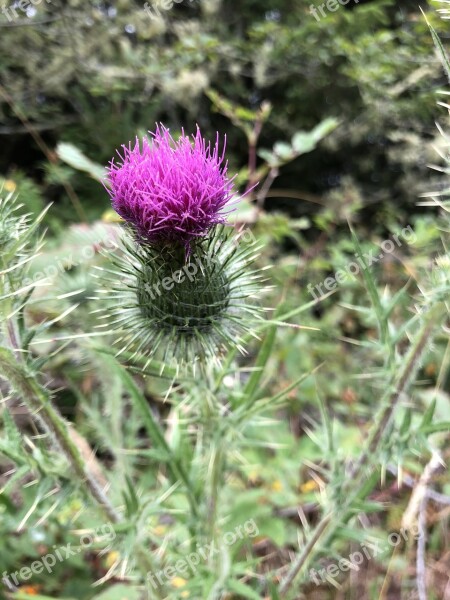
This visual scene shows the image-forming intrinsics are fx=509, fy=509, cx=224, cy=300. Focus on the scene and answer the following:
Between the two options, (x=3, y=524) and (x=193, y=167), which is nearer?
(x=193, y=167)

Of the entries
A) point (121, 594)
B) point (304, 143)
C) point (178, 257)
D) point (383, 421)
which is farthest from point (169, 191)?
point (304, 143)

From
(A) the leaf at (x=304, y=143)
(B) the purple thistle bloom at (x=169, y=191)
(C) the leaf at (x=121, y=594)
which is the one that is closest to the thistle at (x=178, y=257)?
(B) the purple thistle bloom at (x=169, y=191)

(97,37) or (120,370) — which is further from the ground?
(97,37)

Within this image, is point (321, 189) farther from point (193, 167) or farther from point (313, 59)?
point (193, 167)

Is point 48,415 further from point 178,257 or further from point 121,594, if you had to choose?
point 121,594

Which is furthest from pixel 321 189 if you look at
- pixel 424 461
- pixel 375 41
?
pixel 424 461

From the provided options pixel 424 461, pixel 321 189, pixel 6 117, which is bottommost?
pixel 424 461

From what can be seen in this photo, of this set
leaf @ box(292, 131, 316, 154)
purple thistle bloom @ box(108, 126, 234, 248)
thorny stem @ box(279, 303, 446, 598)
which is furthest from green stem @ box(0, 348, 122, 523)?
leaf @ box(292, 131, 316, 154)

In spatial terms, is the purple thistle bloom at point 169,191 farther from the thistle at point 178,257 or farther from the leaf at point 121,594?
the leaf at point 121,594

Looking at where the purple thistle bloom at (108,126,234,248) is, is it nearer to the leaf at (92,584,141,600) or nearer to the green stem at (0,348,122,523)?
the green stem at (0,348,122,523)
